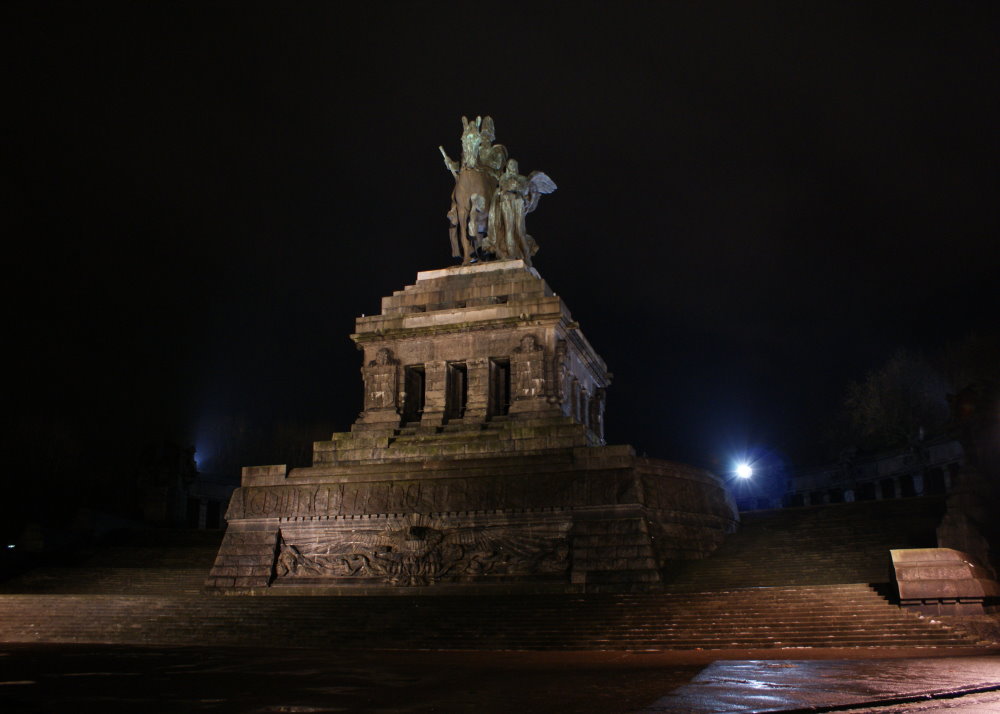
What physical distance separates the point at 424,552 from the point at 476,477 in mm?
2445

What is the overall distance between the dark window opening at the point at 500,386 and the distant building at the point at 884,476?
19.0m

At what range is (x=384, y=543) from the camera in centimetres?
2441

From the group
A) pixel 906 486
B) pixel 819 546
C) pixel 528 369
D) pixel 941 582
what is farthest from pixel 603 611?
pixel 906 486

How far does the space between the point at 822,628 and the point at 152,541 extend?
24.2m

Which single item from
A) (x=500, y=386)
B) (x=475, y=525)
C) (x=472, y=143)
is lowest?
(x=475, y=525)

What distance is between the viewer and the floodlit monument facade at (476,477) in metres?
23.1

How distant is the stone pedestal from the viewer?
23.1 metres

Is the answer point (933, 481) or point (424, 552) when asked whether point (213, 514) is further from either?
point (933, 481)

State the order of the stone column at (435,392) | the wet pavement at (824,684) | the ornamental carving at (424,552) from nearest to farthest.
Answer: the wet pavement at (824,684), the ornamental carving at (424,552), the stone column at (435,392)

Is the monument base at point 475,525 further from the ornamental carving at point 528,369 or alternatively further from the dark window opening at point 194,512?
the dark window opening at point 194,512

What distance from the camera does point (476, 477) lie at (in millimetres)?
24406

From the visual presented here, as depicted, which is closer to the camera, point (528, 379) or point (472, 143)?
point (528, 379)

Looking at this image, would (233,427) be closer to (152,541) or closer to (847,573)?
(152,541)

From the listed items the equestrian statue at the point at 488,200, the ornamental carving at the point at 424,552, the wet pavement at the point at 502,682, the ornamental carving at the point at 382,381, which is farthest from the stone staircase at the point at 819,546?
the equestrian statue at the point at 488,200
